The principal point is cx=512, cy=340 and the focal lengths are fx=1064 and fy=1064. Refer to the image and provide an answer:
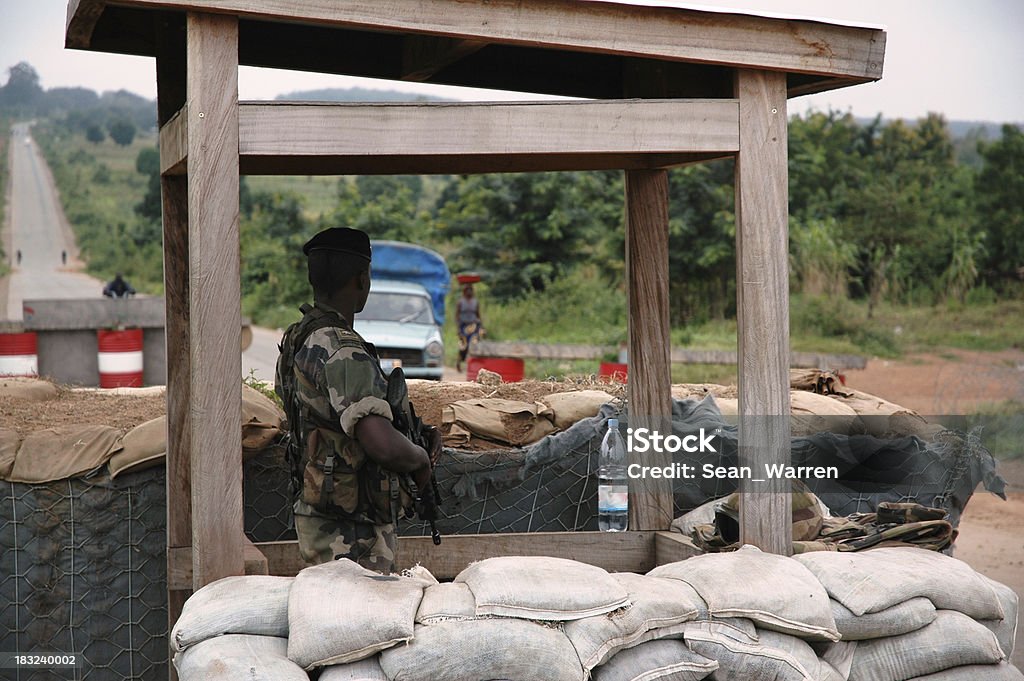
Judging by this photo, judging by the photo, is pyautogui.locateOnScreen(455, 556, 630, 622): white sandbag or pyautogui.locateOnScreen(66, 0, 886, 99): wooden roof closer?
pyautogui.locateOnScreen(455, 556, 630, 622): white sandbag

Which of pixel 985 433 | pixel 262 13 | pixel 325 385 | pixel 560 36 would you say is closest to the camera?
pixel 262 13

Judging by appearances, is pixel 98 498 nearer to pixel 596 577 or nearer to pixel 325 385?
pixel 325 385

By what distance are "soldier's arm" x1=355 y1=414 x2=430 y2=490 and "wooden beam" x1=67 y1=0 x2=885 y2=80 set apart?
1.19m

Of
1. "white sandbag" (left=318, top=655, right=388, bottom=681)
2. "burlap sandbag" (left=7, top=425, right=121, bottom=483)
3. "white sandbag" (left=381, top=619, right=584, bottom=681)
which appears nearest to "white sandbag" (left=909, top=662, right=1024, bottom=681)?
"white sandbag" (left=381, top=619, right=584, bottom=681)

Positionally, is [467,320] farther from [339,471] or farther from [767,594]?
[767,594]

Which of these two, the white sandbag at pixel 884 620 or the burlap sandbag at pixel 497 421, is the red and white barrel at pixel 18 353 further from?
the white sandbag at pixel 884 620

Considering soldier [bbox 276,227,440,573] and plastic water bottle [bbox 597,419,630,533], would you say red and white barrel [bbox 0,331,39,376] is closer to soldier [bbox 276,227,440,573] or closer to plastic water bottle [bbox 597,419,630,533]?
plastic water bottle [bbox 597,419,630,533]

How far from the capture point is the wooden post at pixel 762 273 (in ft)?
11.2

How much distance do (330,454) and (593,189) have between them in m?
22.6

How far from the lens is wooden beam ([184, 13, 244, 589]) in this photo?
3.00 meters

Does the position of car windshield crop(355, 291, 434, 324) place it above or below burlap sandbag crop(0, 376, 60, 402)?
above

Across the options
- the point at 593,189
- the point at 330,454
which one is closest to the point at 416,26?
the point at 330,454

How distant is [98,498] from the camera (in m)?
4.19

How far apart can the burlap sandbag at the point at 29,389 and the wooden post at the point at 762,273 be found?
3.45m
